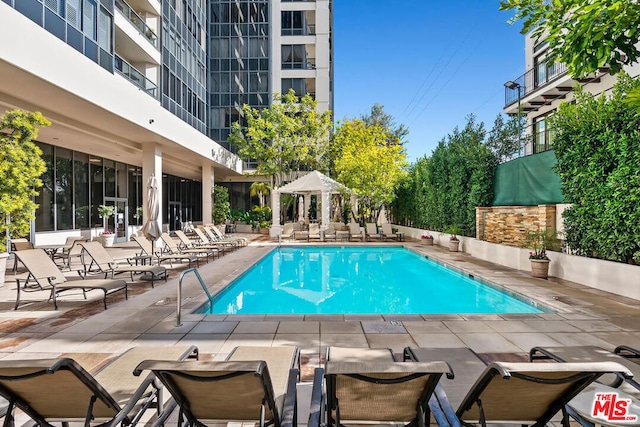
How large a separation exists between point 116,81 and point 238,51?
2046cm

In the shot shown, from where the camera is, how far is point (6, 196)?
24.6 feet

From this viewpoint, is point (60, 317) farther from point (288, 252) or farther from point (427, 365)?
point (288, 252)

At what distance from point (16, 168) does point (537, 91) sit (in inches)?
788

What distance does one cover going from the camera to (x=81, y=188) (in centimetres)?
1590

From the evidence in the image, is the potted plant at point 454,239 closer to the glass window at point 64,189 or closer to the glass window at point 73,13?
the glass window at point 73,13

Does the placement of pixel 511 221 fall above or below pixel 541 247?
above

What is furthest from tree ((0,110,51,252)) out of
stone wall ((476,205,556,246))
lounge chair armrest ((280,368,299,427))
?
stone wall ((476,205,556,246))

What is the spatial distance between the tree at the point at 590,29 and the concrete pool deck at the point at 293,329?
9.17 ft

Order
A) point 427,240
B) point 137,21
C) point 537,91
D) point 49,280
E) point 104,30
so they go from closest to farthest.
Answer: point 49,280, point 104,30, point 137,21, point 427,240, point 537,91

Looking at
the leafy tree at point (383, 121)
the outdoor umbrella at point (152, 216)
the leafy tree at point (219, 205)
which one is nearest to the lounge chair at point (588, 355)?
the outdoor umbrella at point (152, 216)

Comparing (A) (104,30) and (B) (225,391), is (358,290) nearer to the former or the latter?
(B) (225,391)

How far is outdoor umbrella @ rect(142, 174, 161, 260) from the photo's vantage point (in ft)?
30.6

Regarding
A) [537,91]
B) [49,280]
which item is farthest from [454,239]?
[49,280]

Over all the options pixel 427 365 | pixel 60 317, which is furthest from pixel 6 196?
pixel 427 365
